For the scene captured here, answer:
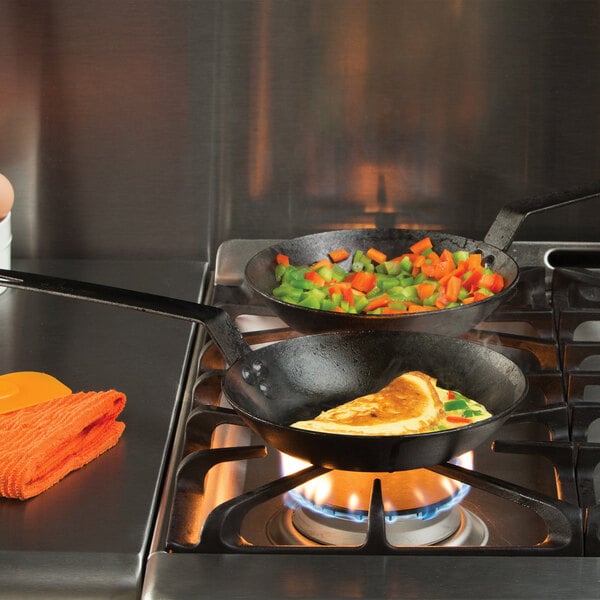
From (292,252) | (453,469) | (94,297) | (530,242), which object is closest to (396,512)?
(453,469)

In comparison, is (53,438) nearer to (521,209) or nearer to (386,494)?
(386,494)

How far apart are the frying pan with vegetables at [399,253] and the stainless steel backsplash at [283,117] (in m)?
0.13

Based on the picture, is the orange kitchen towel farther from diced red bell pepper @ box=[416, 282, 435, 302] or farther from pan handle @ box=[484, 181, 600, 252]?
pan handle @ box=[484, 181, 600, 252]

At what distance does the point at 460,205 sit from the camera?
1.39m

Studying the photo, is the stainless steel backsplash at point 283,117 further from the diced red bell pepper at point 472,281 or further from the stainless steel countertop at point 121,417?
the diced red bell pepper at point 472,281

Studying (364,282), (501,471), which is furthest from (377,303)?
(501,471)

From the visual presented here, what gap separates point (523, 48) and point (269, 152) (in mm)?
357

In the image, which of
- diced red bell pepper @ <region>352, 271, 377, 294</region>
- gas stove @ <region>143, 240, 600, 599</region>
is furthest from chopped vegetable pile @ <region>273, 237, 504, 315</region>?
gas stove @ <region>143, 240, 600, 599</region>

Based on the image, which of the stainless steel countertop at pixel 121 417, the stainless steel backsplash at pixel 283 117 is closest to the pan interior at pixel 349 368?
the stainless steel countertop at pixel 121 417

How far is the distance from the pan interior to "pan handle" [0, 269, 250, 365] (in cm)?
2

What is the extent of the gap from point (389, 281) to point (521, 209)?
20cm

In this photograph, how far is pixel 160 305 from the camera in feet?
2.96

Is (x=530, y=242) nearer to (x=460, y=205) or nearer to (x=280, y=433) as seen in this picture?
(x=460, y=205)

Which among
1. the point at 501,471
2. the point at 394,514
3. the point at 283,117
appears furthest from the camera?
the point at 283,117
